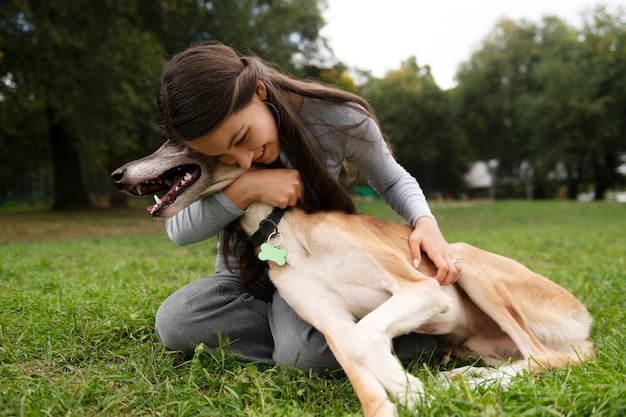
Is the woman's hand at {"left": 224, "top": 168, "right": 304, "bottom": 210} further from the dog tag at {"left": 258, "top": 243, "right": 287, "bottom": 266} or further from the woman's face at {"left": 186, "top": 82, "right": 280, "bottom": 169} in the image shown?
the dog tag at {"left": 258, "top": 243, "right": 287, "bottom": 266}

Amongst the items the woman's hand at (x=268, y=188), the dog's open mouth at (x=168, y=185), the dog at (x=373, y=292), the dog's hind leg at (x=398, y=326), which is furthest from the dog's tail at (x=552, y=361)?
the dog's open mouth at (x=168, y=185)

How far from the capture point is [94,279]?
16.5ft

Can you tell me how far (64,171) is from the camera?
69.7ft

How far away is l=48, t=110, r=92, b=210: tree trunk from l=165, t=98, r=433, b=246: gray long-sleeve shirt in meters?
20.1

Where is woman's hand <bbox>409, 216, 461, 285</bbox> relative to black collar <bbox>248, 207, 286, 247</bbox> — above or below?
below

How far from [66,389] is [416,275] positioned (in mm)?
1756

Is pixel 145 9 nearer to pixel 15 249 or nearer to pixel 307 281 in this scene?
pixel 15 249

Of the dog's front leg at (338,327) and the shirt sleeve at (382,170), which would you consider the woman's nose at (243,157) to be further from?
the shirt sleeve at (382,170)

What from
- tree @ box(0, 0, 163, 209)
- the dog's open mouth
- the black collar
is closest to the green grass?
the black collar

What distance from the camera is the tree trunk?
21109mm

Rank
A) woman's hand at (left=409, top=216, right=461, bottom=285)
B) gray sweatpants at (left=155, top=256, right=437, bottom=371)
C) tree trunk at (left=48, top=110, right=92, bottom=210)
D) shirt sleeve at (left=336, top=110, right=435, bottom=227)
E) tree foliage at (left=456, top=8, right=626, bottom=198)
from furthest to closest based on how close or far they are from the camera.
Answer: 1. tree foliage at (left=456, top=8, right=626, bottom=198)
2. tree trunk at (left=48, top=110, right=92, bottom=210)
3. shirt sleeve at (left=336, top=110, right=435, bottom=227)
4. woman's hand at (left=409, top=216, right=461, bottom=285)
5. gray sweatpants at (left=155, top=256, right=437, bottom=371)

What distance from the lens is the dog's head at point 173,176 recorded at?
8.90ft

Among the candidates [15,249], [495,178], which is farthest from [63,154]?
[495,178]

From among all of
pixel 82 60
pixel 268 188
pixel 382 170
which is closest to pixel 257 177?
pixel 268 188
